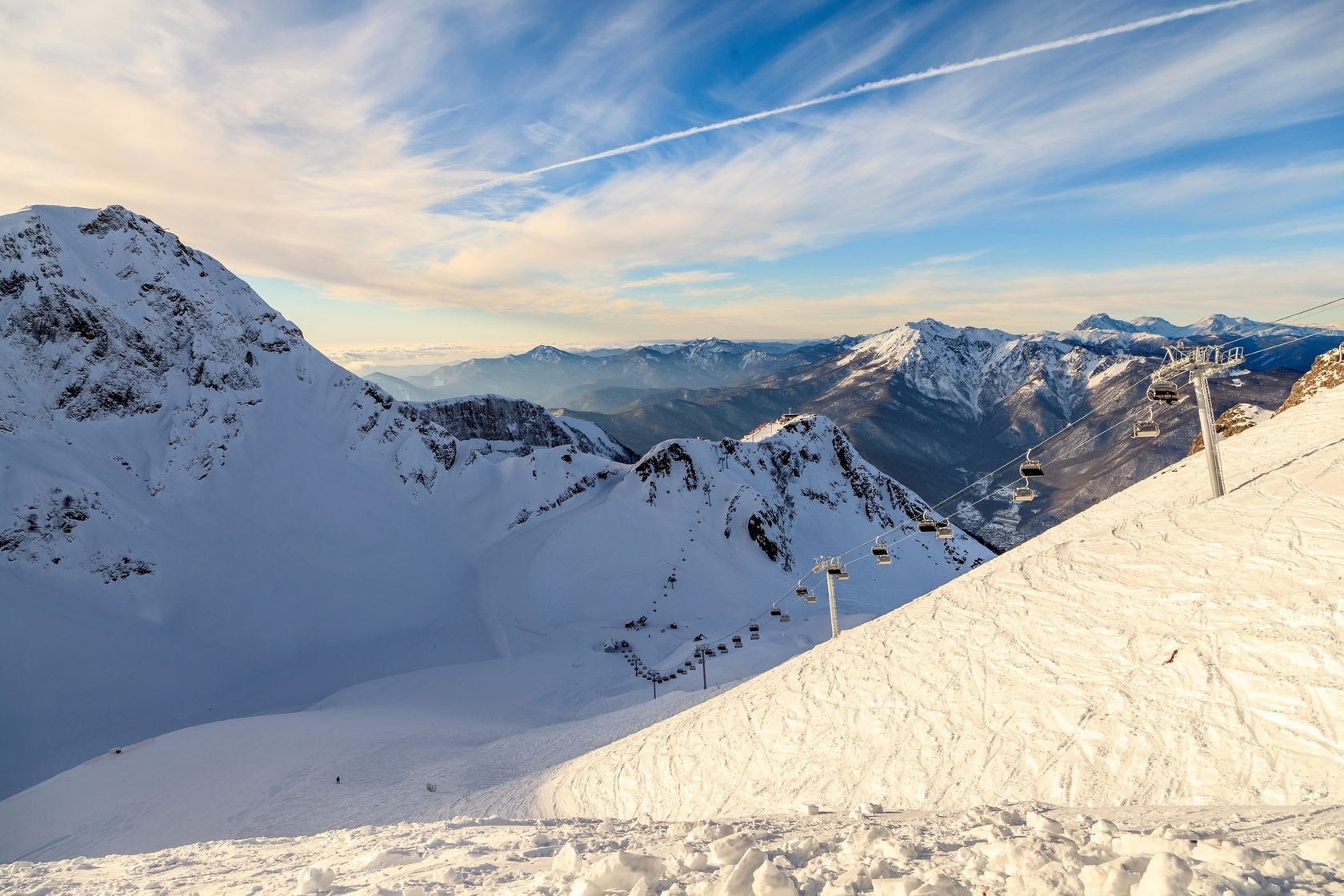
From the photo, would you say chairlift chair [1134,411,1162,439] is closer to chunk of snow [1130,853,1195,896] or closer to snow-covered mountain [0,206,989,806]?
chunk of snow [1130,853,1195,896]

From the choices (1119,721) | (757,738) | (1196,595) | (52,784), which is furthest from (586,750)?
(52,784)

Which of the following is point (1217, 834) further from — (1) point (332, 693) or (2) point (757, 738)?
(1) point (332, 693)

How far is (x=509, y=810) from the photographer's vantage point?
18.4 metres

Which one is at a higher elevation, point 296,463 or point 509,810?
point 296,463

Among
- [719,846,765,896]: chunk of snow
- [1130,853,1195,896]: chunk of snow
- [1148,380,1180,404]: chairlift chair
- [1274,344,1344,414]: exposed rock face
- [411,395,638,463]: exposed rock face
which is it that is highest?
[411,395,638,463]: exposed rock face

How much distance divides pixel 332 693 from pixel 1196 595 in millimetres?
58075

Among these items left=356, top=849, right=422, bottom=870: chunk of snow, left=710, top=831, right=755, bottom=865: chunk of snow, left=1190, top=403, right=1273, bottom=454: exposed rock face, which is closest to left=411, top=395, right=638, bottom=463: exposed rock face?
left=1190, top=403, right=1273, bottom=454: exposed rock face

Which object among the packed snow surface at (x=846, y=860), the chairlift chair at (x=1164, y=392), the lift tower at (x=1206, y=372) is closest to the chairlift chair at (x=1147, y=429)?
the chairlift chair at (x=1164, y=392)

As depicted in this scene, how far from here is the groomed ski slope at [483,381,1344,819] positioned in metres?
9.59

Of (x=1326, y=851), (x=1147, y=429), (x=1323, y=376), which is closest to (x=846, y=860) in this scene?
(x=1326, y=851)

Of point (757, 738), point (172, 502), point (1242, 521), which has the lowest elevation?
point (757, 738)

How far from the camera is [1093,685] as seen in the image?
38.7 ft

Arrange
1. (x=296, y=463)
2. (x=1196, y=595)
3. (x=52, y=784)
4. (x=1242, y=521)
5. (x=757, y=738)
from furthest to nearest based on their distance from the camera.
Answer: (x=296, y=463), (x=52, y=784), (x=757, y=738), (x=1242, y=521), (x=1196, y=595)

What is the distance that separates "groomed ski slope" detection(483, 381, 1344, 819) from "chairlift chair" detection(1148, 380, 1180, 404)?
2.63 m
